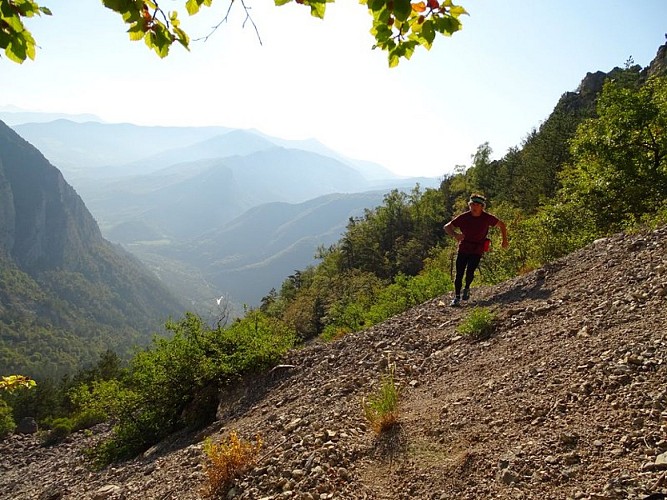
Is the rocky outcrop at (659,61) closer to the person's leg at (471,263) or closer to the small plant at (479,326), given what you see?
the person's leg at (471,263)

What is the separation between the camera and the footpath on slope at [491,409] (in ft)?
10.5

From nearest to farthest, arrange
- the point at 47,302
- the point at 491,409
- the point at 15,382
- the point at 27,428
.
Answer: the point at 15,382 → the point at 491,409 → the point at 27,428 → the point at 47,302

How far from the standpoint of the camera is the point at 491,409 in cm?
426

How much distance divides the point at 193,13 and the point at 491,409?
4.16m

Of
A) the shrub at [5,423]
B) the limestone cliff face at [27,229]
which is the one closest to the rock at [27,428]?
the shrub at [5,423]

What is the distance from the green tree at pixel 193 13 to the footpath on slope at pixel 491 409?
2.91m

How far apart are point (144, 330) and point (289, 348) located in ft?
630

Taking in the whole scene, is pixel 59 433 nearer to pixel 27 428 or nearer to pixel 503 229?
pixel 27 428

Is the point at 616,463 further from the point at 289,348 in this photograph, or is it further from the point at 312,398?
the point at 289,348

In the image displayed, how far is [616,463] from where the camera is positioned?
2.93 metres

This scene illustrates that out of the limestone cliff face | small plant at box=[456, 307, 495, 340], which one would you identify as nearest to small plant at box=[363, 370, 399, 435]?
small plant at box=[456, 307, 495, 340]

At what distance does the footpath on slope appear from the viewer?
125 inches

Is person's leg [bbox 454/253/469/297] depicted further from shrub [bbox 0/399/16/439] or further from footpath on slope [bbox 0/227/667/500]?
shrub [bbox 0/399/16/439]

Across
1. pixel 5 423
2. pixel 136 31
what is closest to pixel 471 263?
pixel 136 31
